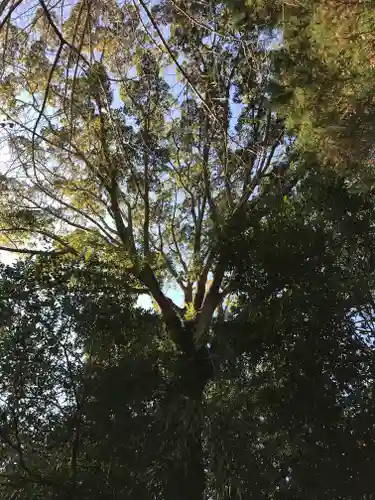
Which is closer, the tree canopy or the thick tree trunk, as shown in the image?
the tree canopy

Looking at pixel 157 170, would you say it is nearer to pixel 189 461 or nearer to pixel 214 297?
pixel 214 297

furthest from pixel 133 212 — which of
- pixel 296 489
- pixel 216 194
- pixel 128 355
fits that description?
pixel 296 489

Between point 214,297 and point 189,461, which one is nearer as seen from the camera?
point 189,461

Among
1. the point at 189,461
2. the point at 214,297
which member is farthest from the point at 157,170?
the point at 189,461

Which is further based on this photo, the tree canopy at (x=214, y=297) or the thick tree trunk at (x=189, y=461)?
the thick tree trunk at (x=189, y=461)

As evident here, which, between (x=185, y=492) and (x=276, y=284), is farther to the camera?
(x=276, y=284)

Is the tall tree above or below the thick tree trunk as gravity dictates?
above

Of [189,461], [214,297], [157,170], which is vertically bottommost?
[189,461]

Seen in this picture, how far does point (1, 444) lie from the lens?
146 inches

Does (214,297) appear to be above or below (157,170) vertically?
below

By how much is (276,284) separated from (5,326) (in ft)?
8.03

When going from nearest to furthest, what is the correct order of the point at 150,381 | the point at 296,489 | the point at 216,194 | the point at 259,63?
the point at 259,63
the point at 296,489
the point at 150,381
the point at 216,194

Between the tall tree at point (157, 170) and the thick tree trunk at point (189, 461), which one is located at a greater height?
the tall tree at point (157, 170)

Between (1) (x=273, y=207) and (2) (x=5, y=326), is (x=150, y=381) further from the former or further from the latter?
(1) (x=273, y=207)
